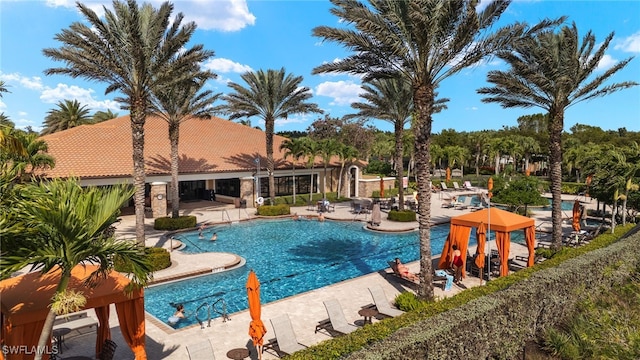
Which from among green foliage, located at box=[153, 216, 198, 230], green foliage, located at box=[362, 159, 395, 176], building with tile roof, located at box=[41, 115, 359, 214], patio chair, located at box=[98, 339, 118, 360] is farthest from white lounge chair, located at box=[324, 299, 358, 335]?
green foliage, located at box=[362, 159, 395, 176]

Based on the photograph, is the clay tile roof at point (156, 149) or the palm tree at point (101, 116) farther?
the palm tree at point (101, 116)

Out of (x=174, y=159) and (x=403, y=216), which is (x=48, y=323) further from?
(x=403, y=216)

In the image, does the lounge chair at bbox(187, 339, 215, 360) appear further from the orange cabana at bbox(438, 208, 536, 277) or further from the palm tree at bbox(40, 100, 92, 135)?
the palm tree at bbox(40, 100, 92, 135)

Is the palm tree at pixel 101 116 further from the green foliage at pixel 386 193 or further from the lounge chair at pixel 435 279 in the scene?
the lounge chair at pixel 435 279

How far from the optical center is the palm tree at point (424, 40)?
40.2 feet

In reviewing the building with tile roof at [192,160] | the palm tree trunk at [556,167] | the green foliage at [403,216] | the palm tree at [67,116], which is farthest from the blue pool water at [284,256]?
the palm tree at [67,116]

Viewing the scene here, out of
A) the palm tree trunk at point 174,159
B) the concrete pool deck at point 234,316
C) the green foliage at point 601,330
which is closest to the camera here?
the green foliage at point 601,330

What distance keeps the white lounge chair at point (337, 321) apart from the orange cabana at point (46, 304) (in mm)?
4627

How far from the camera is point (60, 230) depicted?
19.2 ft

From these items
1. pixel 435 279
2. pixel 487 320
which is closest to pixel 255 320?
pixel 487 320

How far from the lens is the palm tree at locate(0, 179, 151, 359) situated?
571 cm

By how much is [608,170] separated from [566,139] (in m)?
55.9

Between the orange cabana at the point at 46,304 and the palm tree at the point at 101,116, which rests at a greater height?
the palm tree at the point at 101,116

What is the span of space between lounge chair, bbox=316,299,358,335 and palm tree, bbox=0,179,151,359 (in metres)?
5.80
